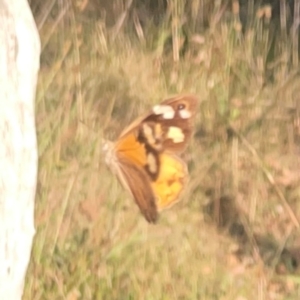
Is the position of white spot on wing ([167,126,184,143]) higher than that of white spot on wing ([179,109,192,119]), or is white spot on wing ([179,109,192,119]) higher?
white spot on wing ([179,109,192,119])

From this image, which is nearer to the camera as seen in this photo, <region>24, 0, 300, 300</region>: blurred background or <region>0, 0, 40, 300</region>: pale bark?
<region>0, 0, 40, 300</region>: pale bark

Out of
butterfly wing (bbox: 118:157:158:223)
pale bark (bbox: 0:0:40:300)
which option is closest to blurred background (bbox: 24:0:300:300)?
butterfly wing (bbox: 118:157:158:223)

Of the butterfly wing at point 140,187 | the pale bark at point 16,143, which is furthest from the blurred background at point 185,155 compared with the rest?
the pale bark at point 16,143

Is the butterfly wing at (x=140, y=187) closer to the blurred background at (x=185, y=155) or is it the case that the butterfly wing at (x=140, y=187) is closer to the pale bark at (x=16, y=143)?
the blurred background at (x=185, y=155)

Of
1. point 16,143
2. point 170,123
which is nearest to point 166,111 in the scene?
point 170,123

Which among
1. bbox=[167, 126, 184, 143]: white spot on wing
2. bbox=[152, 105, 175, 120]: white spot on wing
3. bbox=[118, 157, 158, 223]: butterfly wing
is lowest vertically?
bbox=[118, 157, 158, 223]: butterfly wing

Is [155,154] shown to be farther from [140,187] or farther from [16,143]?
[16,143]

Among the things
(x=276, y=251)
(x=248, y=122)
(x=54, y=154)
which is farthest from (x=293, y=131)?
(x=54, y=154)

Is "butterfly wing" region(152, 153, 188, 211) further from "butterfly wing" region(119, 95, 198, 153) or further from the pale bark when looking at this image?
the pale bark
